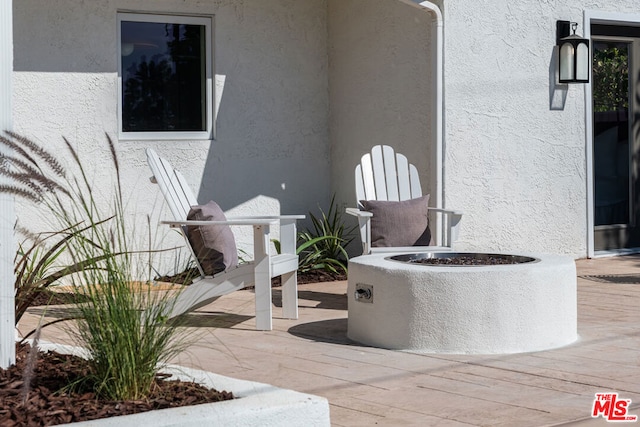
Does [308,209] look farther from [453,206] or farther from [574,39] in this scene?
[574,39]

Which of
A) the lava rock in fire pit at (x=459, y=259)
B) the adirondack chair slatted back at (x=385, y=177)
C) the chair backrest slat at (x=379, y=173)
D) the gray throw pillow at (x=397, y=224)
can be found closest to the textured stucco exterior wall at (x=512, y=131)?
the adirondack chair slatted back at (x=385, y=177)

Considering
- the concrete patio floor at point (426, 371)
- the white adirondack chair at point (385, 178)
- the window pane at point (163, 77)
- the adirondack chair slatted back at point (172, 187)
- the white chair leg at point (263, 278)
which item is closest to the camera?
the concrete patio floor at point (426, 371)

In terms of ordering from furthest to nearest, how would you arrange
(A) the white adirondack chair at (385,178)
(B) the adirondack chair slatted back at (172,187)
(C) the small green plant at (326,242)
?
1. (C) the small green plant at (326,242)
2. (A) the white adirondack chair at (385,178)
3. (B) the adirondack chair slatted back at (172,187)

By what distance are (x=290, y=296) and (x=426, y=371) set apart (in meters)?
1.70

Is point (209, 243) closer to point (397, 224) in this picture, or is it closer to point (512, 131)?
point (397, 224)

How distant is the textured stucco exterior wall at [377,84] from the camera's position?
785 centimetres

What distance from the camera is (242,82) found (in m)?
8.30

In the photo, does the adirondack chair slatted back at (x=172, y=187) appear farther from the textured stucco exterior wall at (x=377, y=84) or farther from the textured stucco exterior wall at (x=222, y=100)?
the textured stucco exterior wall at (x=377, y=84)

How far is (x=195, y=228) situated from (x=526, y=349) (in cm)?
205

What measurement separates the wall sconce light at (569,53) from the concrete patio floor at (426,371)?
267 centimetres

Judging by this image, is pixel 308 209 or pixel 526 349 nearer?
pixel 526 349

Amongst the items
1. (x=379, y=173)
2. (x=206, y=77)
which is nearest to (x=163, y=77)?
(x=206, y=77)

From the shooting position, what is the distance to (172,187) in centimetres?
611

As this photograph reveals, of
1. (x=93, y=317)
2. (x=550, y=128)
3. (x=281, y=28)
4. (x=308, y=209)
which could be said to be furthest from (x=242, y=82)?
(x=93, y=317)
